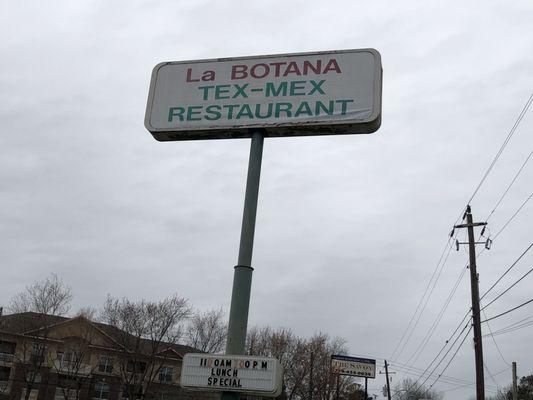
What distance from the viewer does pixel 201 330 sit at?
57875mm

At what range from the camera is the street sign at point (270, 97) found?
696 centimetres

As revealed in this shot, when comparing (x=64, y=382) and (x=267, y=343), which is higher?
(x=267, y=343)

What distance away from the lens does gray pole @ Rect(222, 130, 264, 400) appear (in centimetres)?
634

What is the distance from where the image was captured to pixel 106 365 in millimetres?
61875

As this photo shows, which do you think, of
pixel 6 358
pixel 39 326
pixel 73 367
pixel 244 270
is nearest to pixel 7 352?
pixel 6 358

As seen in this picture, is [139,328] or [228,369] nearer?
[228,369]

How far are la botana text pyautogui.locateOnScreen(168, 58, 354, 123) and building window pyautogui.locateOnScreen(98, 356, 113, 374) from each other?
192 ft

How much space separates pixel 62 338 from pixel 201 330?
12.9 meters

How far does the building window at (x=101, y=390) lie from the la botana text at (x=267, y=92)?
59.7 metres

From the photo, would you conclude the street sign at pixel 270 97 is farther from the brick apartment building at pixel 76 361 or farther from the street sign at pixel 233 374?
the brick apartment building at pixel 76 361

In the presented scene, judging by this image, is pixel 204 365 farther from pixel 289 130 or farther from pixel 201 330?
pixel 201 330

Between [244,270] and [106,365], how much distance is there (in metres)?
59.8

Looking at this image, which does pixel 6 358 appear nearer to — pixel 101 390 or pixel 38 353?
pixel 38 353

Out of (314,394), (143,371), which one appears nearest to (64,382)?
(143,371)
